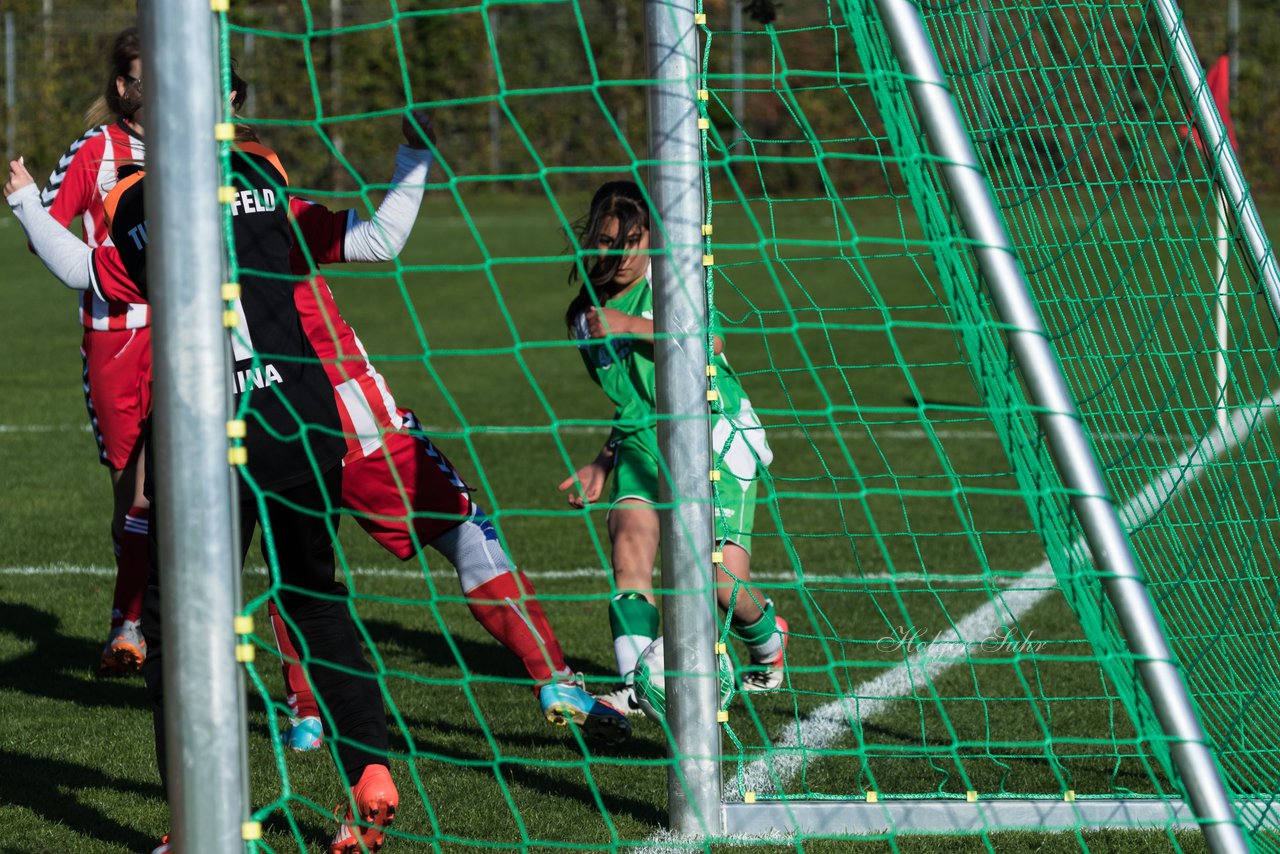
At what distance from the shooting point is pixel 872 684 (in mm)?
4738

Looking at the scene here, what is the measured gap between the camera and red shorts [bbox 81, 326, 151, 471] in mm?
4988

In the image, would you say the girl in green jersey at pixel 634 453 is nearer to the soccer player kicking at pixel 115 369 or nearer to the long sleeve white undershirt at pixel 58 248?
the long sleeve white undershirt at pixel 58 248

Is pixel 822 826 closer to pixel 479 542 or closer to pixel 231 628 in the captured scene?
pixel 479 542

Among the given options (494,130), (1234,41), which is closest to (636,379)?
(494,130)

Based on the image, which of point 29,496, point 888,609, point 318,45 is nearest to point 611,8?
point 318,45

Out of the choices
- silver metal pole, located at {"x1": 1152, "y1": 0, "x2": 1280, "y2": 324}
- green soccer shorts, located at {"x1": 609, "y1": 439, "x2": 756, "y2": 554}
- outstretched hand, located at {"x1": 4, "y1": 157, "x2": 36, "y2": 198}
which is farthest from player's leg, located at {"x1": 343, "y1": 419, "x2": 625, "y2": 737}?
silver metal pole, located at {"x1": 1152, "y1": 0, "x2": 1280, "y2": 324}

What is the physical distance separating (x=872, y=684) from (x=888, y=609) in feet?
3.12

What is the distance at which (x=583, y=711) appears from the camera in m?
4.07

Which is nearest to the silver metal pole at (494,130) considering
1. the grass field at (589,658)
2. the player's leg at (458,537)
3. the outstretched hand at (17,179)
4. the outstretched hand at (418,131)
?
the grass field at (589,658)

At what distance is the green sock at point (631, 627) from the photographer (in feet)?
13.9

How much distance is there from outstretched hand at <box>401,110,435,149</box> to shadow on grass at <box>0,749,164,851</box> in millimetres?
1677

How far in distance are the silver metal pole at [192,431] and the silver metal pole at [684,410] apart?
1.21 metres

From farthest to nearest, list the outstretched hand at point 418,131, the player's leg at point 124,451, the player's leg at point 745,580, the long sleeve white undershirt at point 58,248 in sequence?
1. the player's leg at point 124,451
2. the player's leg at point 745,580
3. the long sleeve white undershirt at point 58,248
4. the outstretched hand at point 418,131

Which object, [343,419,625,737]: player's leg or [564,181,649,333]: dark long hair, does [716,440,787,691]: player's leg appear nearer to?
[343,419,625,737]: player's leg
